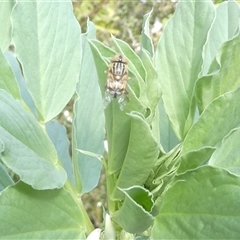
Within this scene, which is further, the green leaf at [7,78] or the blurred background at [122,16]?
the blurred background at [122,16]

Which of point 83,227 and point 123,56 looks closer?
point 123,56

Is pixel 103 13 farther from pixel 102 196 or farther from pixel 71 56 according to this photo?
pixel 71 56

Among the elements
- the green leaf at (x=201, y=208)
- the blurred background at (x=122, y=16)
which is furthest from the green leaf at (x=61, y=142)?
→ the blurred background at (x=122, y=16)

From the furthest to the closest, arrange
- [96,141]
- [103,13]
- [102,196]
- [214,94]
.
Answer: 1. [103,13]
2. [102,196]
3. [96,141]
4. [214,94]

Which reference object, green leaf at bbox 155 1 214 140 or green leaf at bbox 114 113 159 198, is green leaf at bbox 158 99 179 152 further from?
green leaf at bbox 114 113 159 198

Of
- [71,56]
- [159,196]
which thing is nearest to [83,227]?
[159,196]

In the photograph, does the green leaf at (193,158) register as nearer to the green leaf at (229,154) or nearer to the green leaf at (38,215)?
the green leaf at (229,154)

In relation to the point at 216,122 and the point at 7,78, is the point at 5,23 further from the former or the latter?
the point at 216,122
